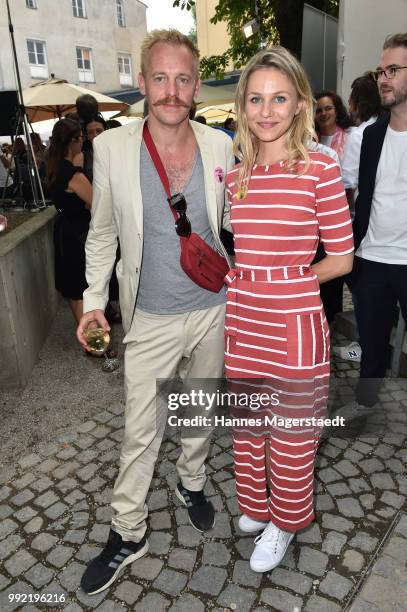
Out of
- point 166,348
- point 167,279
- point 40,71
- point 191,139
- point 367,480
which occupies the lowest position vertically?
point 367,480

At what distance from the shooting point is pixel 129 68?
29781 millimetres

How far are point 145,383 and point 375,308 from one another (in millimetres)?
1841

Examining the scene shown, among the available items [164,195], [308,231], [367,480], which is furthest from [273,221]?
[367,480]

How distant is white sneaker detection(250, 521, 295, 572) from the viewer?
7.59 feet

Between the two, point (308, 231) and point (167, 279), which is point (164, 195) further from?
point (308, 231)

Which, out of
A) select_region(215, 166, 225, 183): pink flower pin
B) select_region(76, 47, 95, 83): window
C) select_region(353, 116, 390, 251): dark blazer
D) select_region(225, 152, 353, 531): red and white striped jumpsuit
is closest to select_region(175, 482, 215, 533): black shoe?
select_region(225, 152, 353, 531): red and white striped jumpsuit

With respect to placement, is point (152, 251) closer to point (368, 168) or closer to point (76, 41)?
point (368, 168)

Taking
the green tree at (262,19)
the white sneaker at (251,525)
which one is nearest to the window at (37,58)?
the green tree at (262,19)

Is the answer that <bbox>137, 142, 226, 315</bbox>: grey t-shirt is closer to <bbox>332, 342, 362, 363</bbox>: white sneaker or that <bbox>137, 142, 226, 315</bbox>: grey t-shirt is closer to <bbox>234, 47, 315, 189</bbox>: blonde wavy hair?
<bbox>234, 47, 315, 189</bbox>: blonde wavy hair

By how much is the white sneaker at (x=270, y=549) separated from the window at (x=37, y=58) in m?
27.3

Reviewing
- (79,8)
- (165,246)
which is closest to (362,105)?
(165,246)

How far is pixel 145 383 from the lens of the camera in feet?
7.60

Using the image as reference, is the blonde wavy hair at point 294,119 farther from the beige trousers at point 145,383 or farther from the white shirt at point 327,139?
the white shirt at point 327,139

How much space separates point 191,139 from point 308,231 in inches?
30.2
